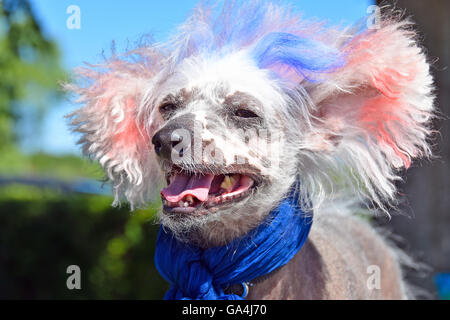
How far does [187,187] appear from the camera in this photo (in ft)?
7.36

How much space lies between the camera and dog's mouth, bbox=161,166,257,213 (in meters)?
2.19

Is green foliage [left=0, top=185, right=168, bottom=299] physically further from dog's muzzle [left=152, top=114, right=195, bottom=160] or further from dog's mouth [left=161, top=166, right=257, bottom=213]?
dog's muzzle [left=152, top=114, right=195, bottom=160]

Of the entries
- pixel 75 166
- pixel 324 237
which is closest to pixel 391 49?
pixel 324 237

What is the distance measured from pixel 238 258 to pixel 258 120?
0.63 metres

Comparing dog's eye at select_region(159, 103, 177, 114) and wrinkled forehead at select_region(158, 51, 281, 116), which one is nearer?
wrinkled forehead at select_region(158, 51, 281, 116)

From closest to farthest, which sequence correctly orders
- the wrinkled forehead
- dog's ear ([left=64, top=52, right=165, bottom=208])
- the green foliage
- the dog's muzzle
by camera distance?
the dog's muzzle < the wrinkled forehead < dog's ear ([left=64, top=52, right=165, bottom=208]) < the green foliage

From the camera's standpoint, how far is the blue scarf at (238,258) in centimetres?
232

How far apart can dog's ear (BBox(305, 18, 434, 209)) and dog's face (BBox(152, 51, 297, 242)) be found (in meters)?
0.21

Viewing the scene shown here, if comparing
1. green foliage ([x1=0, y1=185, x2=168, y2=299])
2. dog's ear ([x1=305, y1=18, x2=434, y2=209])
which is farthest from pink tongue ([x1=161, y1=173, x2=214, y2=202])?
green foliage ([x1=0, y1=185, x2=168, y2=299])

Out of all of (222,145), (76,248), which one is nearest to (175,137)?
(222,145)

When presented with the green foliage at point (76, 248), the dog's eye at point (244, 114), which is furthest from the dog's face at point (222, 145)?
the green foliage at point (76, 248)

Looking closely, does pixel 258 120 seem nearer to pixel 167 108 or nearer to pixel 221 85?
pixel 221 85

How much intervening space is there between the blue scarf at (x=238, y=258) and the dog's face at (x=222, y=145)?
71 mm

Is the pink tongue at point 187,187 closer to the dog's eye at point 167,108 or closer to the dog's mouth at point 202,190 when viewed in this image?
the dog's mouth at point 202,190
